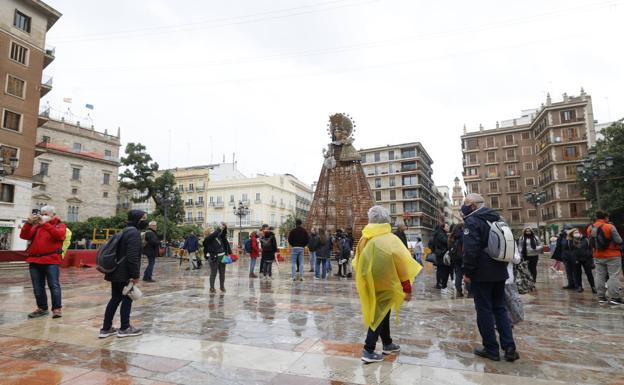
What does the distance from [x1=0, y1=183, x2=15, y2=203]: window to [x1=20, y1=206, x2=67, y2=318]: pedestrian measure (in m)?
26.3

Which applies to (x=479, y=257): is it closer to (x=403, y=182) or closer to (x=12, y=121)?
(x=12, y=121)

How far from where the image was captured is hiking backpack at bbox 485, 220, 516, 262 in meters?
3.58

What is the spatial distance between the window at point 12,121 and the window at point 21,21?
6550 millimetres

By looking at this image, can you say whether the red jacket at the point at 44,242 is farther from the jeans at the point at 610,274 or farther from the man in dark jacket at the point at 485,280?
the jeans at the point at 610,274

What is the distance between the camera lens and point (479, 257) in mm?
3711

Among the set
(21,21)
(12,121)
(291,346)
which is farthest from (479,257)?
(21,21)

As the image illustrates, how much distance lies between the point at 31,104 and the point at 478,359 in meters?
33.9

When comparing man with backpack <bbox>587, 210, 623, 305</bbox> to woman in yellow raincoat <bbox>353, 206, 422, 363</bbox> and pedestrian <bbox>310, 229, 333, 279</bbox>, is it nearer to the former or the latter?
woman in yellow raincoat <bbox>353, 206, 422, 363</bbox>

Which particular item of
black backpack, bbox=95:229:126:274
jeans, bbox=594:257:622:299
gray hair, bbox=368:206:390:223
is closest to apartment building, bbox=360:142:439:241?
jeans, bbox=594:257:622:299

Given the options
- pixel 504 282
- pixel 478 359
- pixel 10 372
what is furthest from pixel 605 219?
pixel 10 372

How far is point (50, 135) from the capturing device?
42812 millimetres

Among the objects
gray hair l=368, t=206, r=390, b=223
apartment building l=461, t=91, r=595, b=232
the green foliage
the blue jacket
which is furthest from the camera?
apartment building l=461, t=91, r=595, b=232

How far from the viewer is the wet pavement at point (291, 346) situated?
3.12m

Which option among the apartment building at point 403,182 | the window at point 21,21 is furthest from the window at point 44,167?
the apartment building at point 403,182
